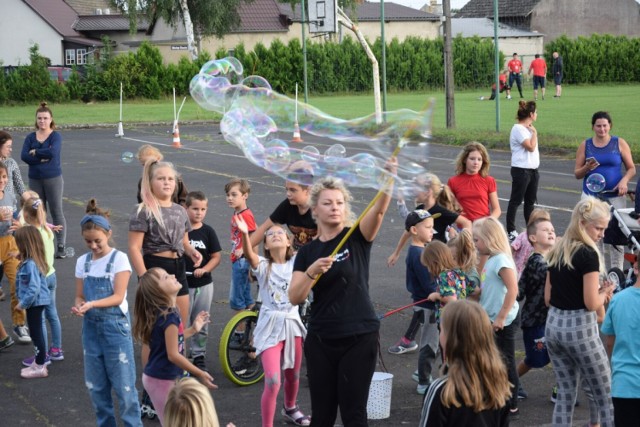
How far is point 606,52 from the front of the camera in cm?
6116

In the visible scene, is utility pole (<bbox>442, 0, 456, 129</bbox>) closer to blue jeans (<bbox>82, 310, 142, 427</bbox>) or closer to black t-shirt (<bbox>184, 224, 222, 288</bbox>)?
black t-shirt (<bbox>184, 224, 222, 288</bbox>)

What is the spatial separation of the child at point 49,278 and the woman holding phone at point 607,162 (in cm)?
621

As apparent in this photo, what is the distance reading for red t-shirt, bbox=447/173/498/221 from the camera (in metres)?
9.62

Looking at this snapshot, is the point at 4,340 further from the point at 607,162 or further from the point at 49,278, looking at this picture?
the point at 607,162

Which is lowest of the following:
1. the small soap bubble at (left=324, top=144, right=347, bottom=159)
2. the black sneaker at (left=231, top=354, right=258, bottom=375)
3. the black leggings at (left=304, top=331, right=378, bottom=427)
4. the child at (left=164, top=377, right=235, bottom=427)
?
the black sneaker at (left=231, top=354, right=258, bottom=375)

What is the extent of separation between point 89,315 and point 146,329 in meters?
0.58

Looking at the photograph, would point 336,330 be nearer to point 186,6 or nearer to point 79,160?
point 79,160

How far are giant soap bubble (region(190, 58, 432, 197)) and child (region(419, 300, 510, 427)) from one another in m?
1.16

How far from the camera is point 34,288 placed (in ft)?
25.7

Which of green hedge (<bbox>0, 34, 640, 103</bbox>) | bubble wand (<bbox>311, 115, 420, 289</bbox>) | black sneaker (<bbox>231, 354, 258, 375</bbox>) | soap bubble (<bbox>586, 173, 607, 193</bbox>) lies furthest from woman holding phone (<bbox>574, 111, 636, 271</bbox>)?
green hedge (<bbox>0, 34, 640, 103</bbox>)

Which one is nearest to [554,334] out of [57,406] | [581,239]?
[581,239]

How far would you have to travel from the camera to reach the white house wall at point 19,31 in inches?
2862

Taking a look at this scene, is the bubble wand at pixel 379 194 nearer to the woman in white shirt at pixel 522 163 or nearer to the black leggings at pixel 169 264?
the black leggings at pixel 169 264

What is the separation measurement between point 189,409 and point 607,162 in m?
Result: 8.35
